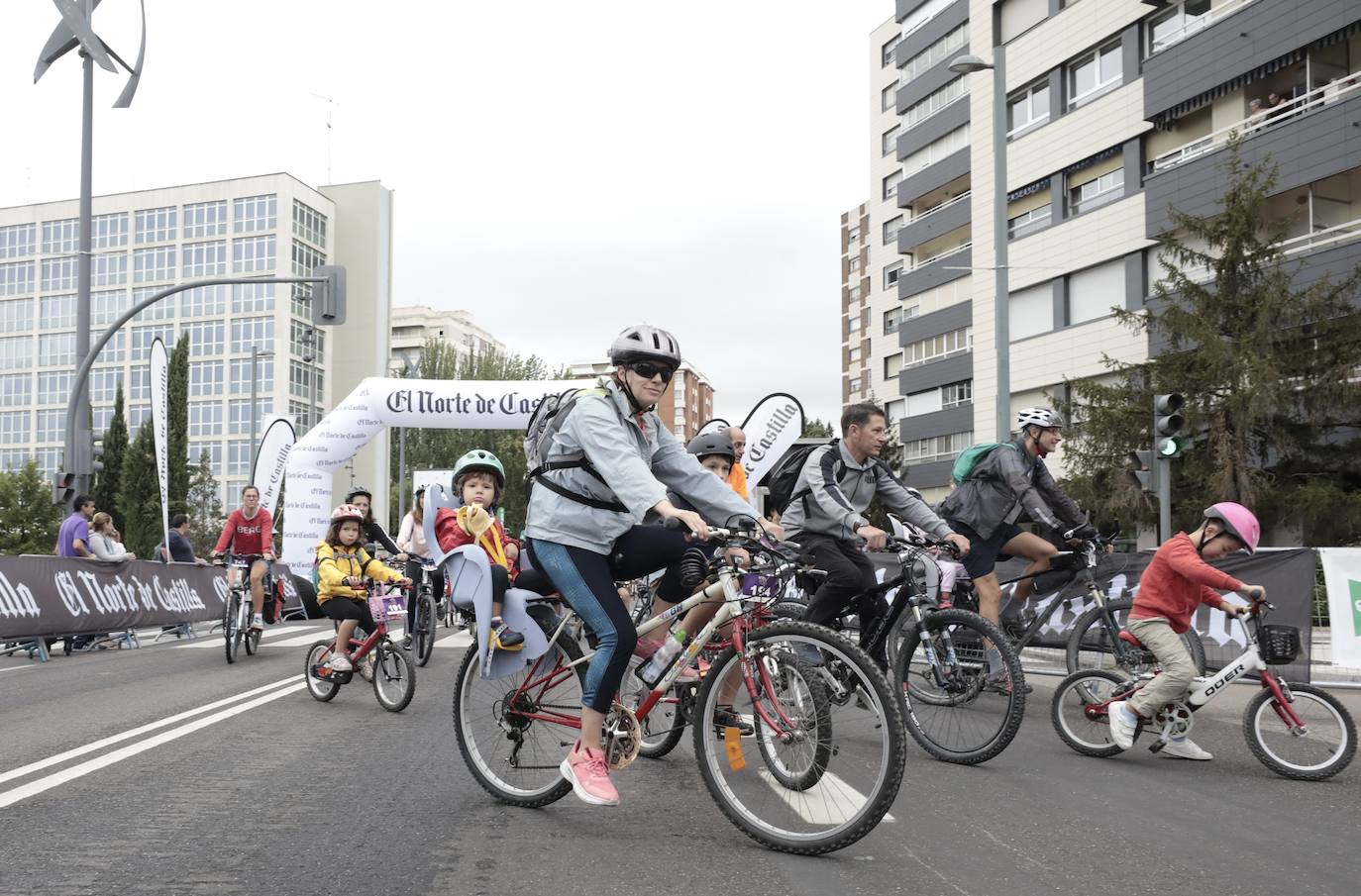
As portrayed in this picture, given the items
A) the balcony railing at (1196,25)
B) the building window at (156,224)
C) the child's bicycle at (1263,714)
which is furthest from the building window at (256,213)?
the child's bicycle at (1263,714)

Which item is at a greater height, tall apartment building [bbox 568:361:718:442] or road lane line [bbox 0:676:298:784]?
tall apartment building [bbox 568:361:718:442]

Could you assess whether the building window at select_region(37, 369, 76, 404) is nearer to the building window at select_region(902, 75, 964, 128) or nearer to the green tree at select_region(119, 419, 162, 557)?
the green tree at select_region(119, 419, 162, 557)

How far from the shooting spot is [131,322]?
3509 inches

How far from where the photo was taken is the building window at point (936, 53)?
51438 millimetres

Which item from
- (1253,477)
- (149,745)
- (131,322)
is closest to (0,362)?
(131,322)

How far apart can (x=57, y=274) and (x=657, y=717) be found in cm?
9735

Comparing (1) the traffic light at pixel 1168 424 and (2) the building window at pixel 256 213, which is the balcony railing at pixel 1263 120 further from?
(2) the building window at pixel 256 213

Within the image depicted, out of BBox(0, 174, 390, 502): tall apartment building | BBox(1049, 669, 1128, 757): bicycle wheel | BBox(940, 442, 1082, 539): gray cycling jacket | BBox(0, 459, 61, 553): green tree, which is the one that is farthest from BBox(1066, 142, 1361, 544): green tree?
BBox(0, 174, 390, 502): tall apartment building

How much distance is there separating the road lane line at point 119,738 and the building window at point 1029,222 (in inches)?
1352

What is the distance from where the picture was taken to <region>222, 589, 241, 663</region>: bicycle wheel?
12.5 meters

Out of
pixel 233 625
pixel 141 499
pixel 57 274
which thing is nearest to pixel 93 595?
pixel 233 625

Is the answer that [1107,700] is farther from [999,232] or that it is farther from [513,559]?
[999,232]

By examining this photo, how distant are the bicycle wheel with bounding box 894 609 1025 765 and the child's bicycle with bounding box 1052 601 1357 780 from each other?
754mm

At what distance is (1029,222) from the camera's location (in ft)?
133
